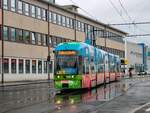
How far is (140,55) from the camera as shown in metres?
157

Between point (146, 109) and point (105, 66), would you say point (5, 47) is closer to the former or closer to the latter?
point (105, 66)

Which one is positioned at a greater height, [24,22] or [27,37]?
[24,22]

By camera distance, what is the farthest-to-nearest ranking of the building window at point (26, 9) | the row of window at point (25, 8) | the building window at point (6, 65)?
1. the building window at point (26, 9)
2. the row of window at point (25, 8)
3. the building window at point (6, 65)

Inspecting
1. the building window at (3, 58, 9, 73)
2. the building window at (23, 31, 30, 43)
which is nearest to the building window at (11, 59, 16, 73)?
the building window at (3, 58, 9, 73)

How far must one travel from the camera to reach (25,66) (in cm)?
6594

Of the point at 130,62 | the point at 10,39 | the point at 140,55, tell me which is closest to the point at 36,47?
the point at 10,39

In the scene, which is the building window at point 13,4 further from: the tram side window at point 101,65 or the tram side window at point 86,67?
the tram side window at point 86,67

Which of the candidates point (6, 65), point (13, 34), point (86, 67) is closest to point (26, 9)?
point (13, 34)

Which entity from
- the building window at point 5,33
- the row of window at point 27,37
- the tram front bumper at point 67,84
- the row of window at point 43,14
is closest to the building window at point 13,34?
the row of window at point 27,37

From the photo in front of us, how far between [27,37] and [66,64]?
36638 millimetres

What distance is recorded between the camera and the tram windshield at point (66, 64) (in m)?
31.1

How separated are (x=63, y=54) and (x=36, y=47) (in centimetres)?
3868

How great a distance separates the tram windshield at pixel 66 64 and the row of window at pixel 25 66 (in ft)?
95.1

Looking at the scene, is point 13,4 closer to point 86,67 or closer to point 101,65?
point 101,65
